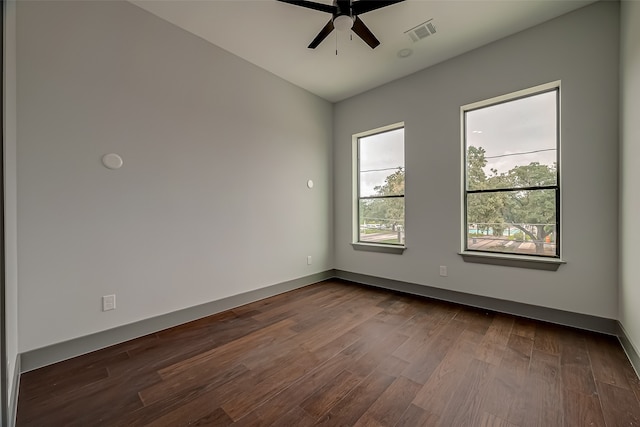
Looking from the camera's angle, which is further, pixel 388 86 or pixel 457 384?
pixel 388 86

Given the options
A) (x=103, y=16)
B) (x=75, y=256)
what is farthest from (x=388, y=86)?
(x=75, y=256)

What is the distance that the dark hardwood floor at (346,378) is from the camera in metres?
1.45

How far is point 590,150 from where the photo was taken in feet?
7.84

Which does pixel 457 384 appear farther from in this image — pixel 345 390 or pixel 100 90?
pixel 100 90

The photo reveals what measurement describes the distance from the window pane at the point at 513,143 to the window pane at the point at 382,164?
35.4 inches

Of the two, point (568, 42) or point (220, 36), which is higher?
point (220, 36)

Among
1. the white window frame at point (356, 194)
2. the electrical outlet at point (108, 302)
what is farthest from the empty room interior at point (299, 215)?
the white window frame at point (356, 194)

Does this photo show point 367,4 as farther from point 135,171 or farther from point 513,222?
point 513,222

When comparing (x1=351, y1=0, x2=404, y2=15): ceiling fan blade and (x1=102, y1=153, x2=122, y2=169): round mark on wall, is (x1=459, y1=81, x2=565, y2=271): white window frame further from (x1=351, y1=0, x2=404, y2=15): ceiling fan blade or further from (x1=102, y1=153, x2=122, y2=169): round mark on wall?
(x1=102, y1=153, x2=122, y2=169): round mark on wall

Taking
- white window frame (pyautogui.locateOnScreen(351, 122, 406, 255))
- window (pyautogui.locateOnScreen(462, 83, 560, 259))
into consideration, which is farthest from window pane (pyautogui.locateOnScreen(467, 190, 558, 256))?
white window frame (pyautogui.locateOnScreen(351, 122, 406, 255))

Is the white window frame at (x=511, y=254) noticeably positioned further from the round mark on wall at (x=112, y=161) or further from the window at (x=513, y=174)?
the round mark on wall at (x=112, y=161)

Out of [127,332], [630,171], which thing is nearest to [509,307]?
[630,171]

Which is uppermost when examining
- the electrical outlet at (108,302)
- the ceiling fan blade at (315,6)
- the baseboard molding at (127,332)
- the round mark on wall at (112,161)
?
the ceiling fan blade at (315,6)

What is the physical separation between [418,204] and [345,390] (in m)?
2.50
